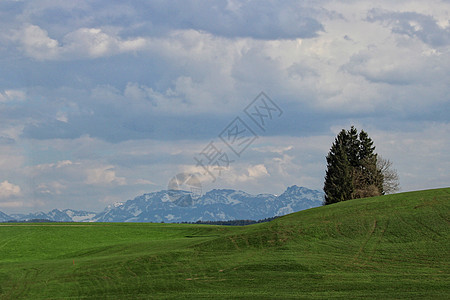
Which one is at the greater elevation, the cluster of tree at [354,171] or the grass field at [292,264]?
the cluster of tree at [354,171]

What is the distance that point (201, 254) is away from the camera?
49719 millimetres

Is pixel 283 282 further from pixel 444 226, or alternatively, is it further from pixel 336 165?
pixel 336 165

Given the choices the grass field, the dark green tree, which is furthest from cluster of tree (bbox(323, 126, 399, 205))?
the grass field

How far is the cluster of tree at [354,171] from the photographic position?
110 m

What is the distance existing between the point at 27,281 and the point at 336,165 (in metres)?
81.8

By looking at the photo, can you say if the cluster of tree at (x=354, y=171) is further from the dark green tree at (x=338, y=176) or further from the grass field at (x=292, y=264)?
the grass field at (x=292, y=264)

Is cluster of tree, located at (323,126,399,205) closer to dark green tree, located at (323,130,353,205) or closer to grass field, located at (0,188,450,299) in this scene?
dark green tree, located at (323,130,353,205)

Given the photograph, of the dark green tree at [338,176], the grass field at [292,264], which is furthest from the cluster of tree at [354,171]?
the grass field at [292,264]

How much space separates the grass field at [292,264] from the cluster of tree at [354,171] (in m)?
44.1

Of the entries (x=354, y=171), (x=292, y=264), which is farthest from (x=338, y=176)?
(x=292, y=264)

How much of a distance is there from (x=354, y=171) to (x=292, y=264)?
77.2 m

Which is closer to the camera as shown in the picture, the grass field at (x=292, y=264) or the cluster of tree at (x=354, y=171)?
the grass field at (x=292, y=264)

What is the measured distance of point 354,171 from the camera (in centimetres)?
11569

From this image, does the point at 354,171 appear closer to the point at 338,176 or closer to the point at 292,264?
the point at 338,176
